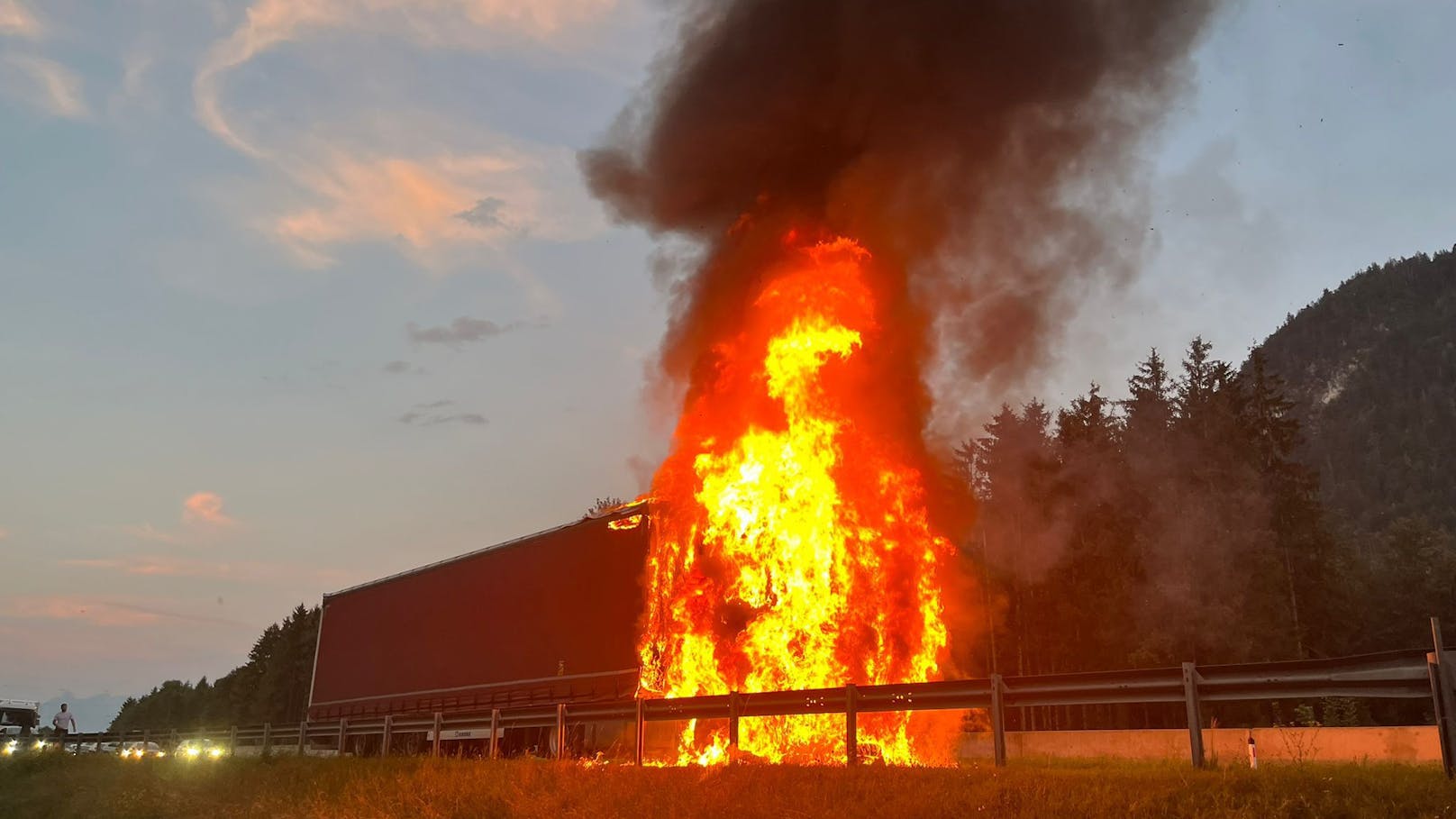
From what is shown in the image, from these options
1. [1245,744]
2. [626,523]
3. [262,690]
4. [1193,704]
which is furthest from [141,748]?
[262,690]

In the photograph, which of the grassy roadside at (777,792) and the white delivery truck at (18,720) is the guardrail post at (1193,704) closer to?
the grassy roadside at (777,792)

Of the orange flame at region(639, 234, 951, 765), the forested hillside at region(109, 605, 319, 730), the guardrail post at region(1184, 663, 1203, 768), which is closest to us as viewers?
the guardrail post at region(1184, 663, 1203, 768)

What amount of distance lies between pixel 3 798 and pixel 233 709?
11144 centimetres

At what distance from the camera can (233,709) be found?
4818 inches

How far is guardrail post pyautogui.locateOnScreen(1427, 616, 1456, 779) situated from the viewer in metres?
8.31

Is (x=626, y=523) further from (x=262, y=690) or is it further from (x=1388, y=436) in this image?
(x=1388, y=436)

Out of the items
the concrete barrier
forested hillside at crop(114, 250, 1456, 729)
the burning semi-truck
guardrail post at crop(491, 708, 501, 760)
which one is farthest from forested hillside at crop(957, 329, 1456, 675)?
guardrail post at crop(491, 708, 501, 760)

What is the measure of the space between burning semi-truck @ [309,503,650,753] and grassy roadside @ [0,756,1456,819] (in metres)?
3.12

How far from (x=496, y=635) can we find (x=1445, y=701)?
23.5 m

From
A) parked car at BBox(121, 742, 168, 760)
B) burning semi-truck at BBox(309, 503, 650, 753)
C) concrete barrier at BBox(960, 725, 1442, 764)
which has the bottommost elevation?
parked car at BBox(121, 742, 168, 760)

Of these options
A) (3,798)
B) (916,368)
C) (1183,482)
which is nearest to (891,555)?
(916,368)

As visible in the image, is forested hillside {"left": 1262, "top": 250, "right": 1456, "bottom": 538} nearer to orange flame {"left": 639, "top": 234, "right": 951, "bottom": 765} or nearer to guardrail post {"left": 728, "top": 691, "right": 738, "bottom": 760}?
orange flame {"left": 639, "top": 234, "right": 951, "bottom": 765}

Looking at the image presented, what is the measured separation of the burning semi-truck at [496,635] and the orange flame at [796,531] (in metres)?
1.37

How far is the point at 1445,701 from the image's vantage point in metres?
8.36
